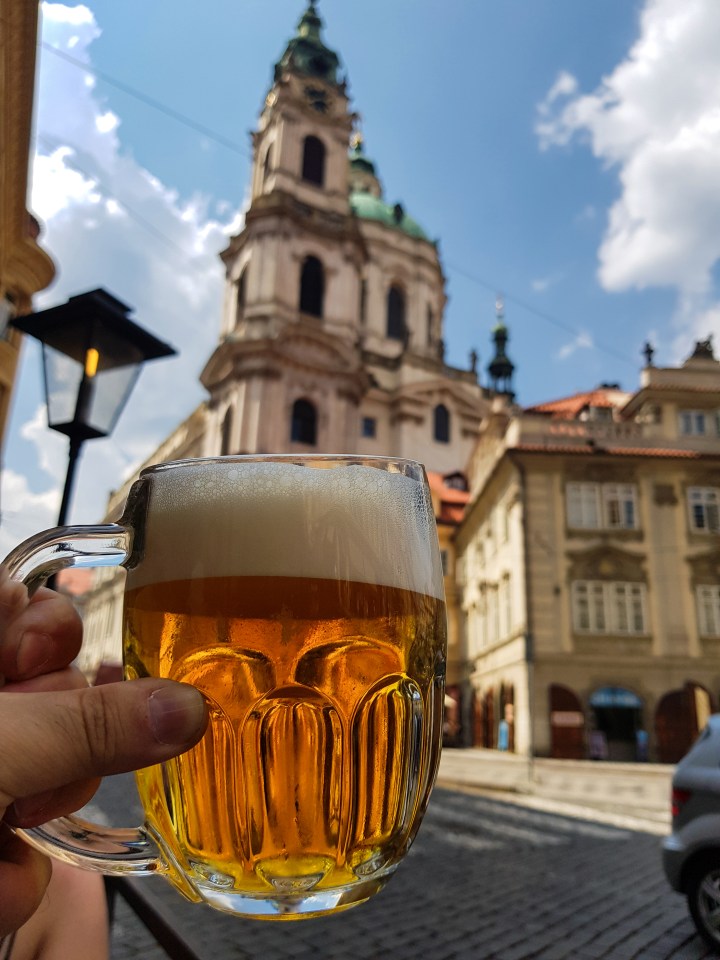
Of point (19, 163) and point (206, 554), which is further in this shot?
point (19, 163)

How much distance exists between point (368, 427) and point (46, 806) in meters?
39.1

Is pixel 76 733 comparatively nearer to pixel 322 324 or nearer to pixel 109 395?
pixel 109 395

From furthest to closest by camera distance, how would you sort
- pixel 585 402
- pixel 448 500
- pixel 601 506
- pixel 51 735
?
pixel 448 500, pixel 585 402, pixel 601 506, pixel 51 735

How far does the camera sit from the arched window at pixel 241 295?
31.6m

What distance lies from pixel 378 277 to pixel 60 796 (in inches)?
1785

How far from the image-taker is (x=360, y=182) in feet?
182

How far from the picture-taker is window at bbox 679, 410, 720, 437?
2428cm

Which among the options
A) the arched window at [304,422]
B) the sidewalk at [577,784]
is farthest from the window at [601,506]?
the arched window at [304,422]

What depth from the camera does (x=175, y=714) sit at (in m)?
0.81

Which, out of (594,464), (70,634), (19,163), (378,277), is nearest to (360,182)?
(378,277)

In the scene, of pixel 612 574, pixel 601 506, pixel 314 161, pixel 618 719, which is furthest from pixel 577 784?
pixel 314 161

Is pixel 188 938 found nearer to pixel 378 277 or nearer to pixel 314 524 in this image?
pixel 314 524

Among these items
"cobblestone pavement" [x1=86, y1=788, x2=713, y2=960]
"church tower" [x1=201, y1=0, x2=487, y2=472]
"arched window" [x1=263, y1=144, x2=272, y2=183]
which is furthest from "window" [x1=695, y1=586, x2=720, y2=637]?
"arched window" [x1=263, y1=144, x2=272, y2=183]

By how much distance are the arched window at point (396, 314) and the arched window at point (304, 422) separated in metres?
15.3
